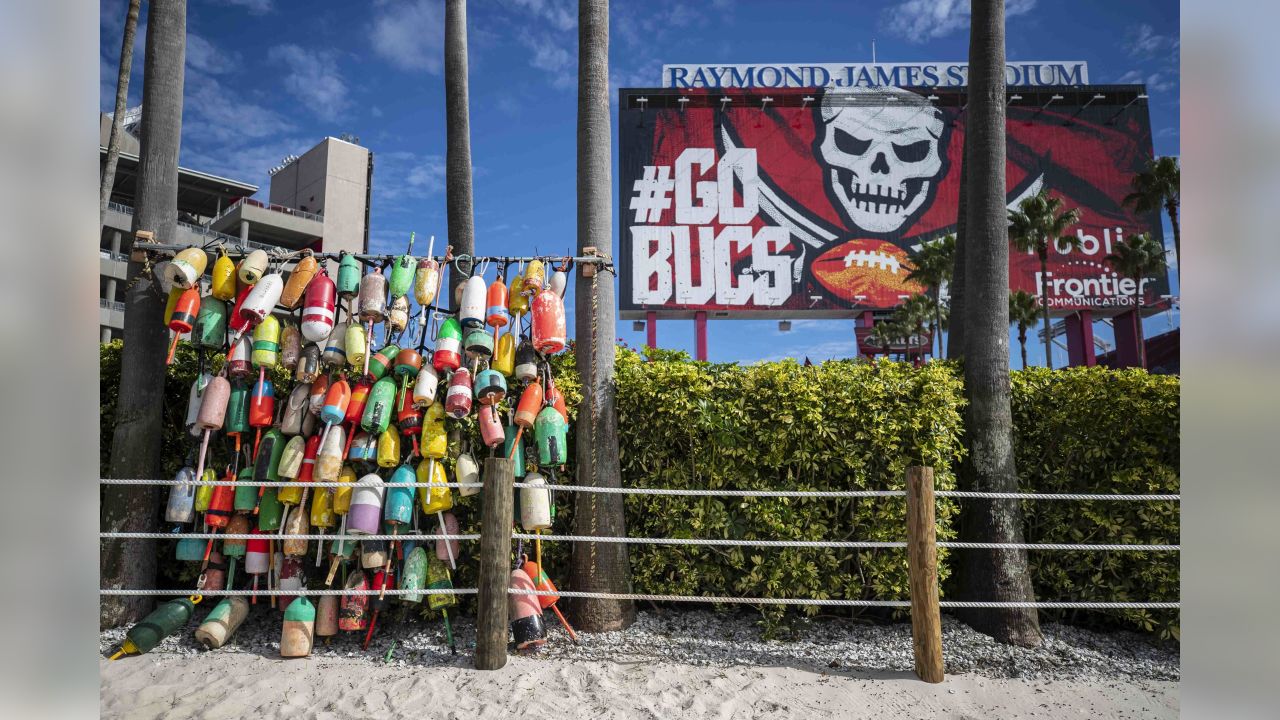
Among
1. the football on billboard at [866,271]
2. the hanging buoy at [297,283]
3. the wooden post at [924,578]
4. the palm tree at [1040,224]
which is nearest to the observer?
the wooden post at [924,578]

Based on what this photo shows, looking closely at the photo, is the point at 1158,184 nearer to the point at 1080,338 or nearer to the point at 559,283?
the point at 1080,338

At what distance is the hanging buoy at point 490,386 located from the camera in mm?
4879

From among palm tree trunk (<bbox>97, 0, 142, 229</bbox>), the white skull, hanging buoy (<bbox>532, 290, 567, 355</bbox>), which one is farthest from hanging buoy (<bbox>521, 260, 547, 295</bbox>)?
the white skull

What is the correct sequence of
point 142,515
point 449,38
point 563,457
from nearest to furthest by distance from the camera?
point 563,457 < point 142,515 < point 449,38

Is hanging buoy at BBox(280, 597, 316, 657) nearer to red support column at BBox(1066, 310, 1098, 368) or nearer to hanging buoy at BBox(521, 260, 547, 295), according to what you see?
hanging buoy at BBox(521, 260, 547, 295)

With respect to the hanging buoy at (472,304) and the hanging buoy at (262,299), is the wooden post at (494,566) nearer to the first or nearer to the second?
the hanging buoy at (472,304)

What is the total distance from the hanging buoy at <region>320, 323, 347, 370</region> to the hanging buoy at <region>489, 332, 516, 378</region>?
1060 millimetres

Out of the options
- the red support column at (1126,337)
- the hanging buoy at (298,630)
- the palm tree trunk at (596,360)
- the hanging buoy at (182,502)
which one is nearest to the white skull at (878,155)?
the red support column at (1126,337)

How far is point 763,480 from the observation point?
17.0 ft

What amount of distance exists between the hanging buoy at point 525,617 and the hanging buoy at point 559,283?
80.5 inches
